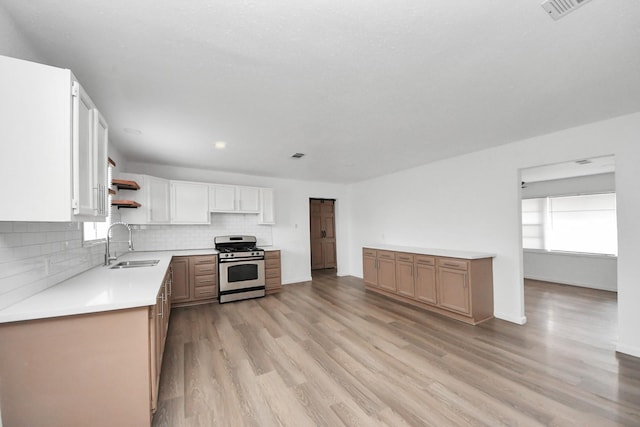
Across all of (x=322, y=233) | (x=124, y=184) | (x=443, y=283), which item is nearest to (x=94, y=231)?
(x=124, y=184)

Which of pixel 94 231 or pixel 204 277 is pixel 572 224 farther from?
pixel 94 231

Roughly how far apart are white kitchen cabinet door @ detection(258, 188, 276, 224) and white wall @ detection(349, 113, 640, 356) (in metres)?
2.31

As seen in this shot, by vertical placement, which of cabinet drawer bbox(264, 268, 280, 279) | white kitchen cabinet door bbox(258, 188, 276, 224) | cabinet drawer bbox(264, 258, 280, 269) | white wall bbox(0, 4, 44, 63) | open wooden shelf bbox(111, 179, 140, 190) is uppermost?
white wall bbox(0, 4, 44, 63)

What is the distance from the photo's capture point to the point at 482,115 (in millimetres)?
2643

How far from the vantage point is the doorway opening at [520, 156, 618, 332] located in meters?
5.07

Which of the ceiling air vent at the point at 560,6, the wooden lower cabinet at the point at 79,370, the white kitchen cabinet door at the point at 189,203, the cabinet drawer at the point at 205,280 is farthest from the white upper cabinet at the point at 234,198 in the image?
the ceiling air vent at the point at 560,6

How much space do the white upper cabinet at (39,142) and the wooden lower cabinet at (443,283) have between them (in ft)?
13.1

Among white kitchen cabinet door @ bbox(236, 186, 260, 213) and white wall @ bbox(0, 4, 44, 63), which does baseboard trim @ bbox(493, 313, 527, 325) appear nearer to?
white kitchen cabinet door @ bbox(236, 186, 260, 213)

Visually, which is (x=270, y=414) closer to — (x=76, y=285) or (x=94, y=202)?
(x=76, y=285)

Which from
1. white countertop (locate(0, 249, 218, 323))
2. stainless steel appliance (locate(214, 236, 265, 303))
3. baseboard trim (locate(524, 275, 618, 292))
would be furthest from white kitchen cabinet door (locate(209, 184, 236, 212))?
baseboard trim (locate(524, 275, 618, 292))

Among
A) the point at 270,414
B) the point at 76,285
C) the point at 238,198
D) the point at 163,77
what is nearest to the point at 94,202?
the point at 76,285

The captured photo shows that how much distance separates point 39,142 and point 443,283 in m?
4.27

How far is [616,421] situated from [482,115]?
8.48 feet

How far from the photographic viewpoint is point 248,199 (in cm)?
524
